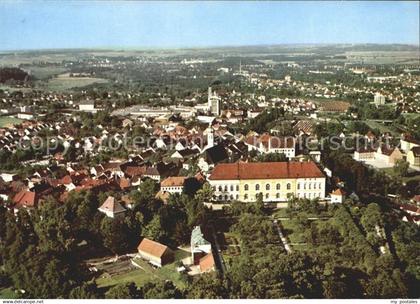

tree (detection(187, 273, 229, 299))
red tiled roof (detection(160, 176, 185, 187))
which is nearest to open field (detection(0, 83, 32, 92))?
red tiled roof (detection(160, 176, 185, 187))

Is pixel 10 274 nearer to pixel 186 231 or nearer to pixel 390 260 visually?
pixel 186 231

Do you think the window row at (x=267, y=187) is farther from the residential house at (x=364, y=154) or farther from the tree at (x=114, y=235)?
the residential house at (x=364, y=154)

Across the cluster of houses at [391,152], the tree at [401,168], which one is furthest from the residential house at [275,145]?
the tree at [401,168]

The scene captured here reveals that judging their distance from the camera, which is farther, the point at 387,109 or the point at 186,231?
the point at 387,109

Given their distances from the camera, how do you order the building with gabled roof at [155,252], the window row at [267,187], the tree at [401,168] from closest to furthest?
1. the building with gabled roof at [155,252]
2. the window row at [267,187]
3. the tree at [401,168]

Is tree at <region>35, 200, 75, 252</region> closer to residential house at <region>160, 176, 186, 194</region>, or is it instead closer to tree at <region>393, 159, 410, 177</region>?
residential house at <region>160, 176, 186, 194</region>

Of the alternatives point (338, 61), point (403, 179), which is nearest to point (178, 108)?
point (338, 61)
